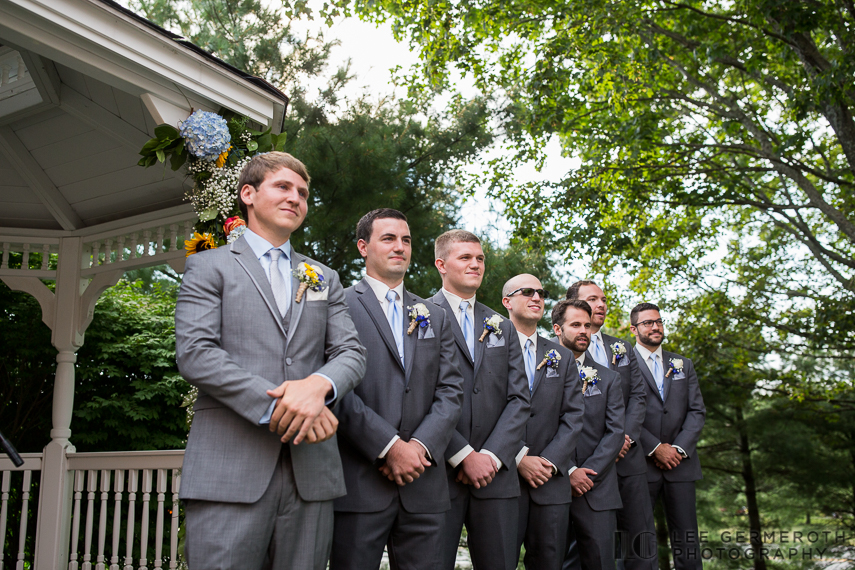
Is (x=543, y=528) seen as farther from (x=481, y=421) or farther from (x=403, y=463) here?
(x=403, y=463)

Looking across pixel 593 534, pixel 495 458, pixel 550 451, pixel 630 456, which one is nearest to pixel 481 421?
pixel 495 458

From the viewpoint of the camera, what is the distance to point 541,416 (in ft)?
13.4

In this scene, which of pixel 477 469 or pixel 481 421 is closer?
pixel 477 469

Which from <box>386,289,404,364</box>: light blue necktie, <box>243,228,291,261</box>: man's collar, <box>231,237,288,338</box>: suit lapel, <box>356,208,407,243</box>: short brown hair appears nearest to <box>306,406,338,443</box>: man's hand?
<box>231,237,288,338</box>: suit lapel

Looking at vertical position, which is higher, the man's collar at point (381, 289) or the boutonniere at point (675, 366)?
the man's collar at point (381, 289)

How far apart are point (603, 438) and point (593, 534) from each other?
627 mm

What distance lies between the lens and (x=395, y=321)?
324cm

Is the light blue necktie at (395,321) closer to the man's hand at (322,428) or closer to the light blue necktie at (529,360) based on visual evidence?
the man's hand at (322,428)

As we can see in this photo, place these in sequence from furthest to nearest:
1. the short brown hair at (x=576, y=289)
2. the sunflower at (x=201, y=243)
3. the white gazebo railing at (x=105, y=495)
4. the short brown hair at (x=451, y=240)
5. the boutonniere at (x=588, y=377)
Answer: the short brown hair at (x=576, y=289) < the white gazebo railing at (x=105, y=495) < the boutonniere at (x=588, y=377) < the short brown hair at (x=451, y=240) < the sunflower at (x=201, y=243)

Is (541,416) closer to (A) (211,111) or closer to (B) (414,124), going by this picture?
(A) (211,111)

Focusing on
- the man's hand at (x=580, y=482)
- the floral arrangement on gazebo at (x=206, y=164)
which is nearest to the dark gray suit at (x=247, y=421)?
the floral arrangement on gazebo at (x=206, y=164)

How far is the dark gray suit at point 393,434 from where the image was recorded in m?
2.87

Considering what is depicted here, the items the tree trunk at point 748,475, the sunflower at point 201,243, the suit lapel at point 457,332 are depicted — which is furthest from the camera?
the tree trunk at point 748,475

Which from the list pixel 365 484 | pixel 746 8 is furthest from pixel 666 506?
pixel 746 8
